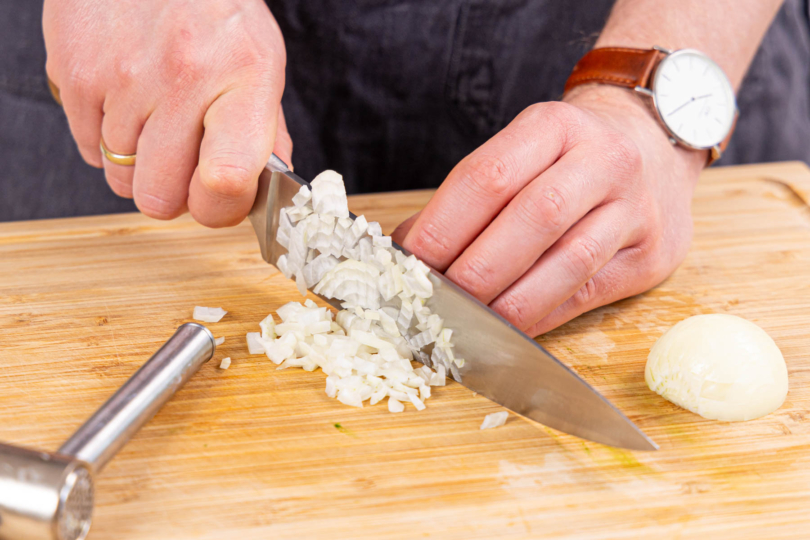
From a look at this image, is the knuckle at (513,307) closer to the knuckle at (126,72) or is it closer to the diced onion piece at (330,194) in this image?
the diced onion piece at (330,194)

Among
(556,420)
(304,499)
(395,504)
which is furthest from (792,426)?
(304,499)

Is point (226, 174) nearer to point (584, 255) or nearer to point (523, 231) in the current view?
point (523, 231)

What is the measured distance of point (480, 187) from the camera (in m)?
0.96

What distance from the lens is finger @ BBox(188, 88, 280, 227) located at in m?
1.00

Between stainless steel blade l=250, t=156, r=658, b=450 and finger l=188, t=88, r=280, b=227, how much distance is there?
53mm

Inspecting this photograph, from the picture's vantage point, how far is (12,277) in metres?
1.22

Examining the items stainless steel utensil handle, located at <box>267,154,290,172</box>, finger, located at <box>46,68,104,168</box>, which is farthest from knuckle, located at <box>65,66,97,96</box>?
stainless steel utensil handle, located at <box>267,154,290,172</box>

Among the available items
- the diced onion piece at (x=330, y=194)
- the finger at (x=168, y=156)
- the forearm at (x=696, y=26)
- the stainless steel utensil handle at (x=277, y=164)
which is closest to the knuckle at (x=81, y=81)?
the finger at (x=168, y=156)

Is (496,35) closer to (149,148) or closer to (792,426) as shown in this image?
(149,148)

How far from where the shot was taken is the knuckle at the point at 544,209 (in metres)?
0.94

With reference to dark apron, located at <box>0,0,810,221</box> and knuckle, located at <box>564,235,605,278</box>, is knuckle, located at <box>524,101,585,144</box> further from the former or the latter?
dark apron, located at <box>0,0,810,221</box>

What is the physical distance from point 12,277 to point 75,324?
0.74 feet

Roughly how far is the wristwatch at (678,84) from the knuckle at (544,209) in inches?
17.4

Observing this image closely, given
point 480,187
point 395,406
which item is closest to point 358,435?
point 395,406
